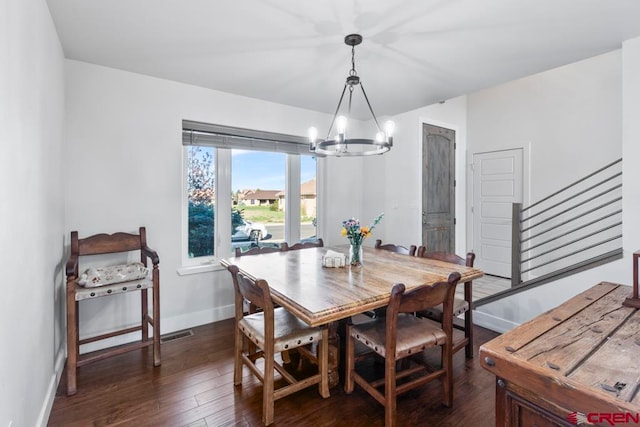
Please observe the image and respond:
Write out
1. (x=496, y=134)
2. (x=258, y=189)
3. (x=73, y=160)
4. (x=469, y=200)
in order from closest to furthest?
(x=73, y=160) → (x=258, y=189) → (x=496, y=134) → (x=469, y=200)

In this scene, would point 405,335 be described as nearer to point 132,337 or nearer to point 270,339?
point 270,339

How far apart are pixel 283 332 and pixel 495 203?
158 inches

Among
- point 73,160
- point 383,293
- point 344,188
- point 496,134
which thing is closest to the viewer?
point 383,293

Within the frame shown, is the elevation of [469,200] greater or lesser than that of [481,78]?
lesser

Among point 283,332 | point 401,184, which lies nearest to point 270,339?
point 283,332

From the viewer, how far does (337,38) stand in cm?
213

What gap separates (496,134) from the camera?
4531 millimetres

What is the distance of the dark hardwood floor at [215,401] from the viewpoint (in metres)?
1.77

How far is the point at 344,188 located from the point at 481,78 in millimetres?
1990

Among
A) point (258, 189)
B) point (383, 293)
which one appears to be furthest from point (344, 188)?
point (383, 293)

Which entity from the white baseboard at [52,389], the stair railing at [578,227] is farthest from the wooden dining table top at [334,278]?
the white baseboard at [52,389]

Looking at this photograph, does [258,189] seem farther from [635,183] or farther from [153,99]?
[635,183]

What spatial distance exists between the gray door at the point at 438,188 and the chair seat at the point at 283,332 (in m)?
2.77

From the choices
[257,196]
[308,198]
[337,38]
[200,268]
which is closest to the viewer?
[337,38]
